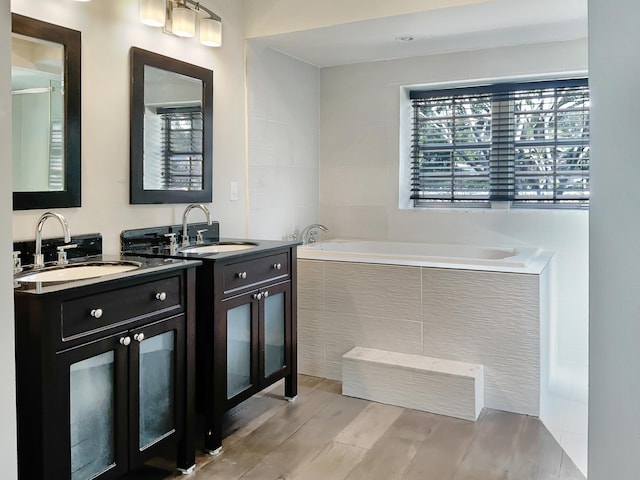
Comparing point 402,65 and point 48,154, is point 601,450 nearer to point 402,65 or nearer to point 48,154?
point 48,154

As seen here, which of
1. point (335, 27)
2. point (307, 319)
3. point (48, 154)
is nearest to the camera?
point (48, 154)

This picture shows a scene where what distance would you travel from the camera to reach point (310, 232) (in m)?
4.45

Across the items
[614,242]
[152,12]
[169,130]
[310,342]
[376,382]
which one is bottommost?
[376,382]

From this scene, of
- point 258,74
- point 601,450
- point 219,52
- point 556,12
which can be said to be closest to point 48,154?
point 219,52

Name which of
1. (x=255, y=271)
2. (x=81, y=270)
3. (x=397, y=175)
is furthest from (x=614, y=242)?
(x=397, y=175)

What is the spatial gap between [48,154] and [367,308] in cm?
191

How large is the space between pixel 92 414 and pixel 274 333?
1197 mm

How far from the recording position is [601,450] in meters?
0.71

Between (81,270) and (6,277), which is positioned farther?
(81,270)

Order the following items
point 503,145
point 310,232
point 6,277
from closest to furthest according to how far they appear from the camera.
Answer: point 6,277, point 503,145, point 310,232

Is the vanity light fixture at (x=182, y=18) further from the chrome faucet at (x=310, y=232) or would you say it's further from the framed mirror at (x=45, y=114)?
the chrome faucet at (x=310, y=232)

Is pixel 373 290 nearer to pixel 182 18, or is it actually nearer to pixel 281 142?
pixel 281 142

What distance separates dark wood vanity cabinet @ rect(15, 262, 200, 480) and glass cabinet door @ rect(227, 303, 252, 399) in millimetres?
305

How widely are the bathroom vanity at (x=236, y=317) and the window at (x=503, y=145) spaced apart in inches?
68.4
